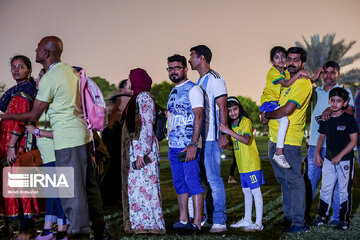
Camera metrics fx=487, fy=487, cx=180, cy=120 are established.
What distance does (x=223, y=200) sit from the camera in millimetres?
6312

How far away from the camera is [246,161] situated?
673 cm

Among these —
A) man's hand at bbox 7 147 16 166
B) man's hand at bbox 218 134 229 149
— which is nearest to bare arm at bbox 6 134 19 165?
man's hand at bbox 7 147 16 166

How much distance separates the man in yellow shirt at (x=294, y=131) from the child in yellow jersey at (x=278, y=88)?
0.08 meters

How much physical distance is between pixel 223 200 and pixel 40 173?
7.64 feet

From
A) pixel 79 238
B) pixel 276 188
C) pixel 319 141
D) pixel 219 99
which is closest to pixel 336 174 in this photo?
pixel 319 141

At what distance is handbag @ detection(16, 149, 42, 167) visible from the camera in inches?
233

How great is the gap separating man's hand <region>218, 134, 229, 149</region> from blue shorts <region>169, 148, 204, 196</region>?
43 centimetres

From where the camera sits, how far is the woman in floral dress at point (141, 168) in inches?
242

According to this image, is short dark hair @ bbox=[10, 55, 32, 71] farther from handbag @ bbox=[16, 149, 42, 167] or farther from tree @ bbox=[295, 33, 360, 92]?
tree @ bbox=[295, 33, 360, 92]

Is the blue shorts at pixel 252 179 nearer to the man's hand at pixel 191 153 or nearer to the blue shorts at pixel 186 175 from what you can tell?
the blue shorts at pixel 186 175

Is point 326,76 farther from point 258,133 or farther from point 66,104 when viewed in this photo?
point 258,133

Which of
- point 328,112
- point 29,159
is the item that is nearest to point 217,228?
point 328,112

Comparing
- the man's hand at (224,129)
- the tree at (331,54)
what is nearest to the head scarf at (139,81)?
the man's hand at (224,129)

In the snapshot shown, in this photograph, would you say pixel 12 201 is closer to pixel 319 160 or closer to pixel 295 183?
pixel 295 183
